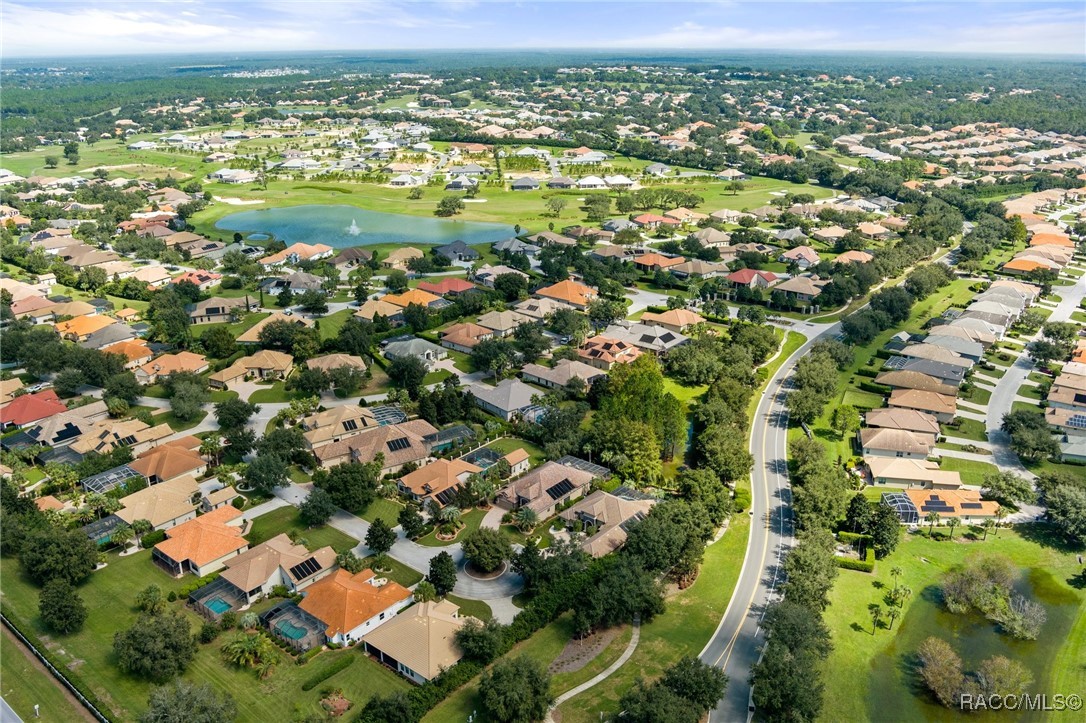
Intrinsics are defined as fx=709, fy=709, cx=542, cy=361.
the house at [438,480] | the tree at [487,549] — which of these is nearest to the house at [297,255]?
the house at [438,480]

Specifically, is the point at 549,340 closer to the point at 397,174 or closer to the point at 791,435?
the point at 791,435

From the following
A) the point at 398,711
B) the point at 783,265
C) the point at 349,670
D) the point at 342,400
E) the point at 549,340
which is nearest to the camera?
the point at 398,711

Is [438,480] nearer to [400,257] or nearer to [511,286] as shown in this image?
[511,286]

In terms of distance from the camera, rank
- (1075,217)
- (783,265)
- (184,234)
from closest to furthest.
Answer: (783,265) < (184,234) < (1075,217)

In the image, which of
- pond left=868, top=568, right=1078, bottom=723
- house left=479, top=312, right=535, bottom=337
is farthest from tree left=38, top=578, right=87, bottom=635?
house left=479, top=312, right=535, bottom=337

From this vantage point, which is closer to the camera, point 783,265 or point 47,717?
point 47,717

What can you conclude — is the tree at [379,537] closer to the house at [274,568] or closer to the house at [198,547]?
the house at [274,568]

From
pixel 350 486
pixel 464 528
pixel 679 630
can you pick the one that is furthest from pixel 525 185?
pixel 679 630

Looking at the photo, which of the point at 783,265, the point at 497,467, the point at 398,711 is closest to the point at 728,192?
the point at 783,265
